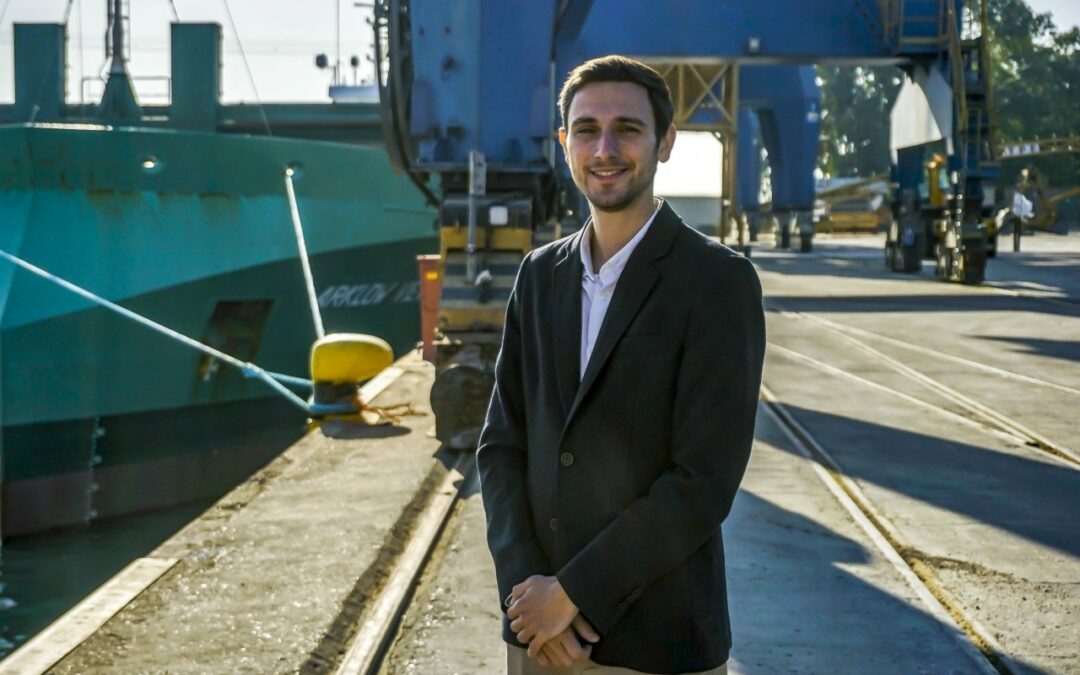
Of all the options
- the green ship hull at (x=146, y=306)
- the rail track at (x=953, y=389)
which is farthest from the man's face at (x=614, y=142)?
the green ship hull at (x=146, y=306)

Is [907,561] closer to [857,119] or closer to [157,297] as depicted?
[157,297]

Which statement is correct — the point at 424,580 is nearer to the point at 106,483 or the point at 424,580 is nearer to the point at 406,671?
the point at 406,671

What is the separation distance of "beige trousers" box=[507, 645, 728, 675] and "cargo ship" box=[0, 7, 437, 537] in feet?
38.3

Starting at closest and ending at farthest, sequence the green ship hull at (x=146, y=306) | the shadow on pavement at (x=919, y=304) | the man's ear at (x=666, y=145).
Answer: the man's ear at (x=666, y=145), the green ship hull at (x=146, y=306), the shadow on pavement at (x=919, y=304)

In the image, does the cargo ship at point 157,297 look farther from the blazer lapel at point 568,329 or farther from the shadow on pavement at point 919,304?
the blazer lapel at point 568,329

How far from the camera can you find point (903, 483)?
28.4 ft

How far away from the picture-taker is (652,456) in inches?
107

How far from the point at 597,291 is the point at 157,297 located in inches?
564

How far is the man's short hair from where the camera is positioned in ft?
9.08

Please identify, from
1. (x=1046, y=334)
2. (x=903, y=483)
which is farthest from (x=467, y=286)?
(x=1046, y=334)

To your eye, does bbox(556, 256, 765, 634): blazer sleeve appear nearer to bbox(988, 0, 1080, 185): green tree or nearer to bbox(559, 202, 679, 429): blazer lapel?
bbox(559, 202, 679, 429): blazer lapel

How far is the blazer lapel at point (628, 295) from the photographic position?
2.69 metres

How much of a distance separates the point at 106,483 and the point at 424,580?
8.96 meters

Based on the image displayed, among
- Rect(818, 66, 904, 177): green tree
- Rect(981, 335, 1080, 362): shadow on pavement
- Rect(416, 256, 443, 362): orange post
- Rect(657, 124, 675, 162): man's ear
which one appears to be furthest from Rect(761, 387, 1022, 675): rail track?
Rect(818, 66, 904, 177): green tree
